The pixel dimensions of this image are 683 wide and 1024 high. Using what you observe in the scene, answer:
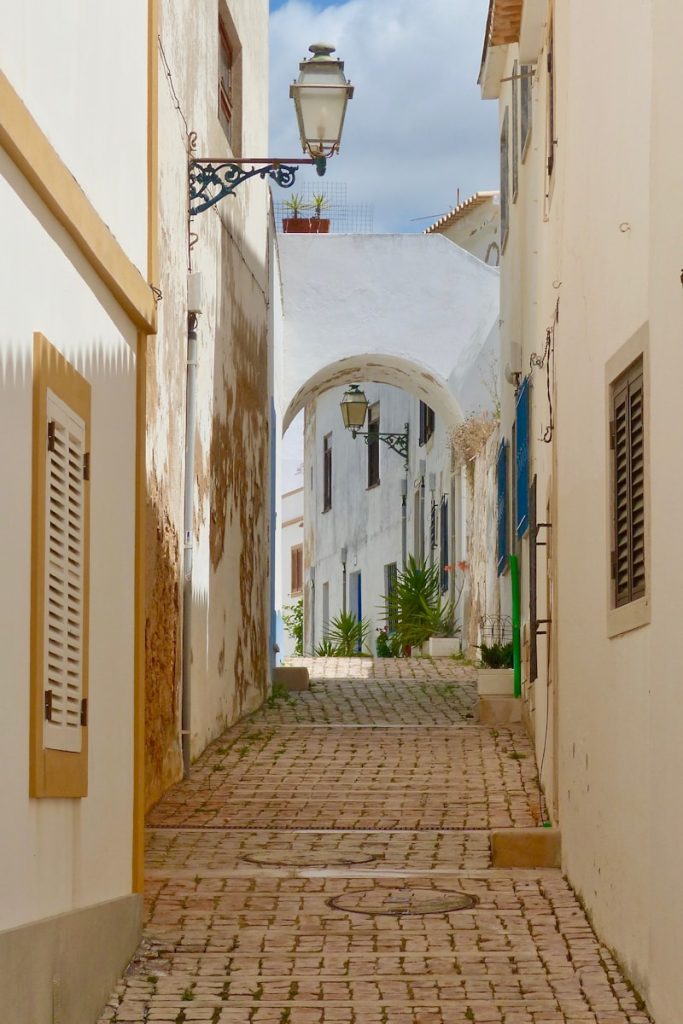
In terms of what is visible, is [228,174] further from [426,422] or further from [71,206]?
[426,422]

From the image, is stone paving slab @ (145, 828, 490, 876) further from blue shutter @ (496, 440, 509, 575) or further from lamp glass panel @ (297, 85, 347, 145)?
blue shutter @ (496, 440, 509, 575)

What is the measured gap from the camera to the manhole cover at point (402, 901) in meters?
8.04

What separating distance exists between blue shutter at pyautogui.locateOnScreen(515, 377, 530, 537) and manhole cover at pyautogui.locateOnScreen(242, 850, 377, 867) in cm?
422

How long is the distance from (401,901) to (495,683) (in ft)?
23.0

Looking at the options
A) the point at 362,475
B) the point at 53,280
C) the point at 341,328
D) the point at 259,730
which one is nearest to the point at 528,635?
the point at 259,730

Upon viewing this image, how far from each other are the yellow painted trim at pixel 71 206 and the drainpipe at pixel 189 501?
435 cm

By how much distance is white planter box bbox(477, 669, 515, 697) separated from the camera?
15.1 metres

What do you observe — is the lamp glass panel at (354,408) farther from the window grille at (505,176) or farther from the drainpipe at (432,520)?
the window grille at (505,176)

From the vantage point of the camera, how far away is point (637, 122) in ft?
21.8

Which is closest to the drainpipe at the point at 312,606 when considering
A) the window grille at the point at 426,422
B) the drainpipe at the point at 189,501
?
the window grille at the point at 426,422

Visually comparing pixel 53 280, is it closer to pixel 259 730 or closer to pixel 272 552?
pixel 259 730

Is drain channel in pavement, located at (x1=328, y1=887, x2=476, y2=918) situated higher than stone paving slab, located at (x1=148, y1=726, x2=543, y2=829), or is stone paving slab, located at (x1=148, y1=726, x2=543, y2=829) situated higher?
stone paving slab, located at (x1=148, y1=726, x2=543, y2=829)

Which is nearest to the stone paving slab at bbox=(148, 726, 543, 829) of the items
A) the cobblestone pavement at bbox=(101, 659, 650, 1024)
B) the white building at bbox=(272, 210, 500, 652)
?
the cobblestone pavement at bbox=(101, 659, 650, 1024)

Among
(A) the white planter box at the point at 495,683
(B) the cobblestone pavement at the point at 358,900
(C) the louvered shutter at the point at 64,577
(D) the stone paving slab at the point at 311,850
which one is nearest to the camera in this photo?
(C) the louvered shutter at the point at 64,577
